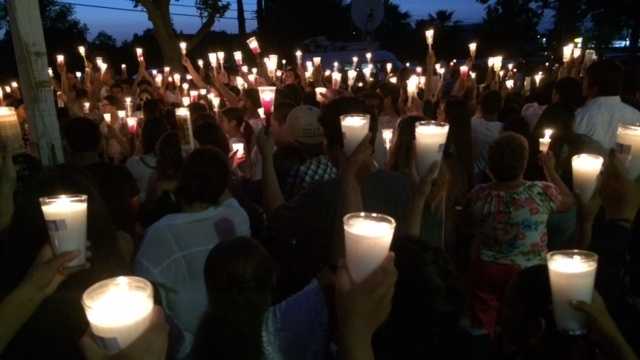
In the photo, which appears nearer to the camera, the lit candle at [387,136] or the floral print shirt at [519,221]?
the floral print shirt at [519,221]

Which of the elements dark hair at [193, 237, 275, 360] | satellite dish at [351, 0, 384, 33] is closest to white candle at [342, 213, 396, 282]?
dark hair at [193, 237, 275, 360]

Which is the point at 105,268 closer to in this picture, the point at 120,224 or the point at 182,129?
the point at 120,224

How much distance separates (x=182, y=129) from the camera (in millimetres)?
4996

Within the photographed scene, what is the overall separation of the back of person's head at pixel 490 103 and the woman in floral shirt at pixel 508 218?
2509 millimetres

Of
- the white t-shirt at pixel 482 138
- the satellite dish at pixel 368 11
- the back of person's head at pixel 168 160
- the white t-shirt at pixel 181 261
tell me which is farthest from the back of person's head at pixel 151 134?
the satellite dish at pixel 368 11

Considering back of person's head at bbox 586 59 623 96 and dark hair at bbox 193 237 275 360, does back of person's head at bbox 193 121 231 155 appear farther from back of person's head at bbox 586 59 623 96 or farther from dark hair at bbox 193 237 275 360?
back of person's head at bbox 586 59 623 96

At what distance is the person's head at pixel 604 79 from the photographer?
5.47 m

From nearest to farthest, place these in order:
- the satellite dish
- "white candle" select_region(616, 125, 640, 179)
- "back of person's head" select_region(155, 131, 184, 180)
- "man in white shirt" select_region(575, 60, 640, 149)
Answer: "white candle" select_region(616, 125, 640, 179) → "back of person's head" select_region(155, 131, 184, 180) → "man in white shirt" select_region(575, 60, 640, 149) → the satellite dish

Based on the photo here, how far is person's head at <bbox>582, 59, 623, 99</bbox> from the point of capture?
5.47 meters

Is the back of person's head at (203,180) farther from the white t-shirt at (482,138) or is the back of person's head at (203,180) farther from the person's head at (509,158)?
the white t-shirt at (482,138)

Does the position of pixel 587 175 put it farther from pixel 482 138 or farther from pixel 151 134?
pixel 151 134

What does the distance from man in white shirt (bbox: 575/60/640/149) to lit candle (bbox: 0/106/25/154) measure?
4821 millimetres

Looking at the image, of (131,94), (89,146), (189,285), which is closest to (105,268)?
(189,285)

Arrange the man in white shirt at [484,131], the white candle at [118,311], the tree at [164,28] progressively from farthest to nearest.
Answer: the tree at [164,28] < the man in white shirt at [484,131] < the white candle at [118,311]
